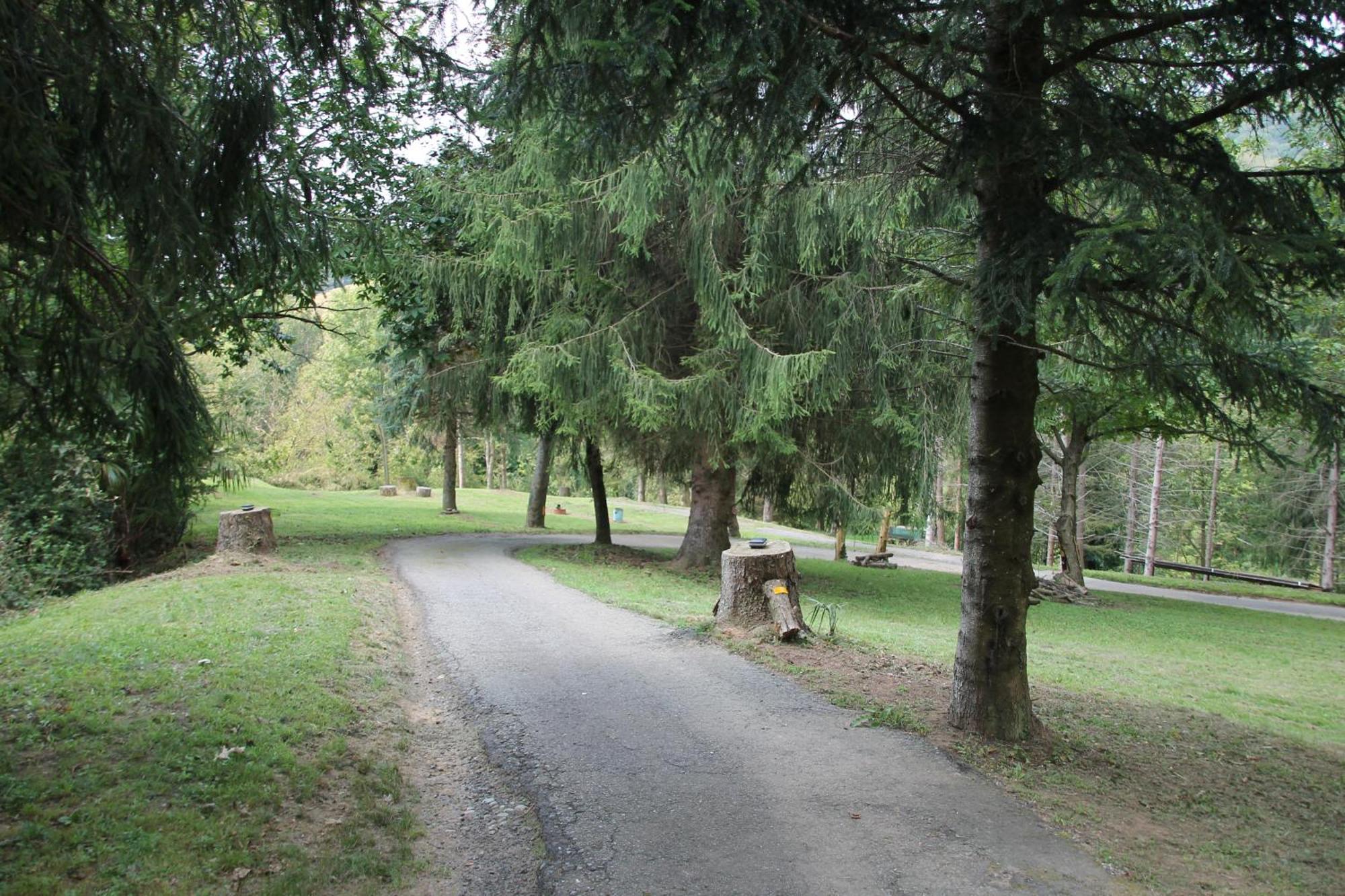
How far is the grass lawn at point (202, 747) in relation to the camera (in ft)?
12.1

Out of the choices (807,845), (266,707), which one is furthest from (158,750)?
(807,845)

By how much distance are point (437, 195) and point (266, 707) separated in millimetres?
10917

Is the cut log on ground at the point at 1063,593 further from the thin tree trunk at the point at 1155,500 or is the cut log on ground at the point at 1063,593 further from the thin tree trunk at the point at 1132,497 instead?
the thin tree trunk at the point at 1132,497

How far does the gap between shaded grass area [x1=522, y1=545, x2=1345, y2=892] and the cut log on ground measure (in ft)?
10.2

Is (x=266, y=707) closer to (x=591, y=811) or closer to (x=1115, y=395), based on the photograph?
(x=591, y=811)

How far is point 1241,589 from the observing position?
23844 mm

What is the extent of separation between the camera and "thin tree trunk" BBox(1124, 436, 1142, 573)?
34344 mm

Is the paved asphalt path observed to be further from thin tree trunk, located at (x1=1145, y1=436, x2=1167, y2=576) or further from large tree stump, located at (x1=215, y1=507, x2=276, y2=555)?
thin tree trunk, located at (x1=1145, y1=436, x2=1167, y2=576)

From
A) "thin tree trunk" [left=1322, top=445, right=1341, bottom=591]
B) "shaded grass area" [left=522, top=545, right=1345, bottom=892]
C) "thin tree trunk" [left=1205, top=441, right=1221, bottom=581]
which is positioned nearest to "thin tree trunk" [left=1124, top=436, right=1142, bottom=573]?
"thin tree trunk" [left=1205, top=441, right=1221, bottom=581]

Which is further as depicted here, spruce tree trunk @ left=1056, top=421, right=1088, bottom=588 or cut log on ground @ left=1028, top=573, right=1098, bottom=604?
spruce tree trunk @ left=1056, top=421, right=1088, bottom=588

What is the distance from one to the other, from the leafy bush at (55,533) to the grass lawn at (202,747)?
2.82 meters

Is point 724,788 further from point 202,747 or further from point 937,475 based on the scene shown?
point 937,475

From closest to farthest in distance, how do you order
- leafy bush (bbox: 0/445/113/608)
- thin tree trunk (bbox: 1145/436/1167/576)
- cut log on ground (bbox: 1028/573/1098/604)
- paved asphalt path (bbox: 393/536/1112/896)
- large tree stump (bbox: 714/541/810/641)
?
paved asphalt path (bbox: 393/536/1112/896), large tree stump (bbox: 714/541/810/641), leafy bush (bbox: 0/445/113/608), cut log on ground (bbox: 1028/573/1098/604), thin tree trunk (bbox: 1145/436/1167/576)

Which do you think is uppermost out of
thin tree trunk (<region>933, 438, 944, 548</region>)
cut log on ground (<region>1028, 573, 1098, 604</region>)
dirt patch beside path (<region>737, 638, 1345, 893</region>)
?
thin tree trunk (<region>933, 438, 944, 548</region>)
